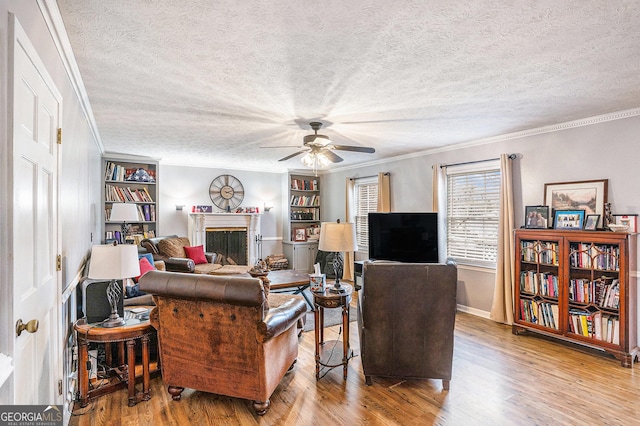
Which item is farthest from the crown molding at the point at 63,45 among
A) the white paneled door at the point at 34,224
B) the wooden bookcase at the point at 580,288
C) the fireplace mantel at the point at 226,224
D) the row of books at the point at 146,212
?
the wooden bookcase at the point at 580,288

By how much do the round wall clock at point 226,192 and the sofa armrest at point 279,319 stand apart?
470 centimetres

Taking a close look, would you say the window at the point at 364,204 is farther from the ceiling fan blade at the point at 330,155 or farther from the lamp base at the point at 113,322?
the lamp base at the point at 113,322

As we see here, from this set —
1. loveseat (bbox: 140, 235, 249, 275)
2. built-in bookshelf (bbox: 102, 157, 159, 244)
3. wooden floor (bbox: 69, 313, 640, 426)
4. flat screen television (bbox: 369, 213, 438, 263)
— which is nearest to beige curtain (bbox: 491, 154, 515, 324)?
flat screen television (bbox: 369, 213, 438, 263)

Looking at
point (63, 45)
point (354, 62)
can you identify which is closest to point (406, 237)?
point (354, 62)

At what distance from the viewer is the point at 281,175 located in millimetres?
7855

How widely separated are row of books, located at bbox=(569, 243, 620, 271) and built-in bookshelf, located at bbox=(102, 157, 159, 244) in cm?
633

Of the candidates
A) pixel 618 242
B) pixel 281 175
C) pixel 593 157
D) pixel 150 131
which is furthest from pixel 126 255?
pixel 281 175

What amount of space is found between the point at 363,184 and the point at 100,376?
518 centimetres

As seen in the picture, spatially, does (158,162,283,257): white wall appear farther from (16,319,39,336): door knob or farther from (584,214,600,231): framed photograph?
(584,214,600,231): framed photograph

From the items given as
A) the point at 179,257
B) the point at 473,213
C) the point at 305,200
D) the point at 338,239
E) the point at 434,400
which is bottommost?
the point at 434,400

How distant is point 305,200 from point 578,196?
17.1 ft

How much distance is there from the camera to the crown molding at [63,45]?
166 cm

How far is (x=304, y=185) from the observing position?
25.7 ft

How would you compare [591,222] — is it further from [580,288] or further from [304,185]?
[304,185]
